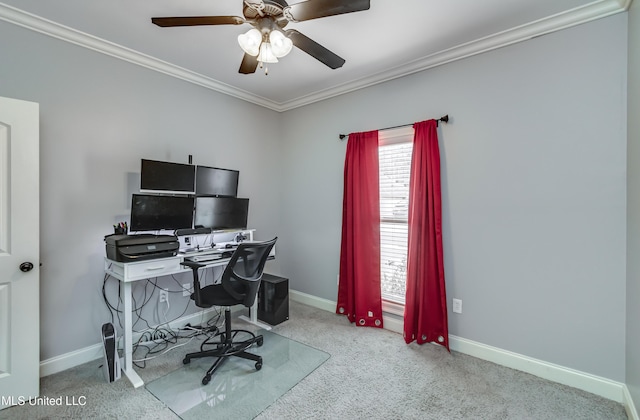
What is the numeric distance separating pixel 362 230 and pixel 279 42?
1984 mm

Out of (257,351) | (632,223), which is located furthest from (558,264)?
(257,351)

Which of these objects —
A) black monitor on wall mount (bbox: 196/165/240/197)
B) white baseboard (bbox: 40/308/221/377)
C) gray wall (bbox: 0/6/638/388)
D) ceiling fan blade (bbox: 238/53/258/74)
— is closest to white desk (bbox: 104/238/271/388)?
white baseboard (bbox: 40/308/221/377)

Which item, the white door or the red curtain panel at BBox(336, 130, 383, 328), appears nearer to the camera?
the white door

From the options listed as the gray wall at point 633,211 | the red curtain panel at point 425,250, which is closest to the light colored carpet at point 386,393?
the red curtain panel at point 425,250

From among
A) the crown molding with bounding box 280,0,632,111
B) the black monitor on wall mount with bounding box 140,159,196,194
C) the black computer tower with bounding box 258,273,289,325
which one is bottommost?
the black computer tower with bounding box 258,273,289,325

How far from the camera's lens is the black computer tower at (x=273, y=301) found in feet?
9.94

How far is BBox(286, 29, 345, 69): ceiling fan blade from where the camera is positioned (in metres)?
1.70

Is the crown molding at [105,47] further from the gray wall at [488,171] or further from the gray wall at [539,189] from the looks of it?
the gray wall at [539,189]

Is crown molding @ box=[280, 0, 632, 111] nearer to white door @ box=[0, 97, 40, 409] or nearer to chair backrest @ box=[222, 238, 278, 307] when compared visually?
chair backrest @ box=[222, 238, 278, 307]

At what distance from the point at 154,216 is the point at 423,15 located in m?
2.64

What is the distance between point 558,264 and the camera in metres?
2.08

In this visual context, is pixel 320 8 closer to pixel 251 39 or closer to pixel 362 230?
pixel 251 39

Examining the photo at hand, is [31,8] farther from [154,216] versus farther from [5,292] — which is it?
[5,292]

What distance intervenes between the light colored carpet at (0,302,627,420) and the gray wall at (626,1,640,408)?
34 centimetres
